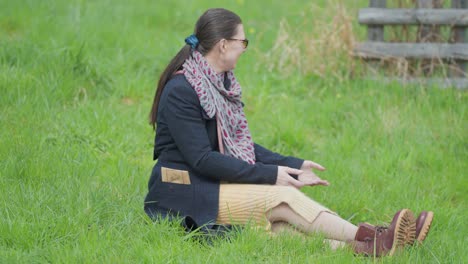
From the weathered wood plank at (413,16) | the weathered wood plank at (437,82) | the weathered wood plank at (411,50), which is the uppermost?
the weathered wood plank at (413,16)

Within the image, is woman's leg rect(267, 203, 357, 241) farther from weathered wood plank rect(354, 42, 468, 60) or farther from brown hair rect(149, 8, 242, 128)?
weathered wood plank rect(354, 42, 468, 60)

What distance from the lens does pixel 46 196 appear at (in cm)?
425

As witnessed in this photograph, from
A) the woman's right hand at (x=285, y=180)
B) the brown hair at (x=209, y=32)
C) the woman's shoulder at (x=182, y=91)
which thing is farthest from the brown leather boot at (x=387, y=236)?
the brown hair at (x=209, y=32)

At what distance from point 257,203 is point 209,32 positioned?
977 millimetres

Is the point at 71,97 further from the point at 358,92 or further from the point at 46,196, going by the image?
the point at 358,92

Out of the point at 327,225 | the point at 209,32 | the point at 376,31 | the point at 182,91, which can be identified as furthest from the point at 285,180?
the point at 376,31

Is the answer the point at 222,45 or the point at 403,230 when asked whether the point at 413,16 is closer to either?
the point at 222,45

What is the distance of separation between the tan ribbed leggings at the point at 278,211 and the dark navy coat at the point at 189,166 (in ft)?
0.20

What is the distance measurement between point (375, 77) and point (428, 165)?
56.3 inches

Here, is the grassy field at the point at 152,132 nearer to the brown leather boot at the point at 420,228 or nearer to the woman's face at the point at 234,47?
the brown leather boot at the point at 420,228

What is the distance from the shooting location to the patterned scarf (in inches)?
159

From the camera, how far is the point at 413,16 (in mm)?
6828

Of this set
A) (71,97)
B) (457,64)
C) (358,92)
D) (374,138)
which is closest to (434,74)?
(457,64)

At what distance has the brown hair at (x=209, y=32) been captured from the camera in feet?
13.3
